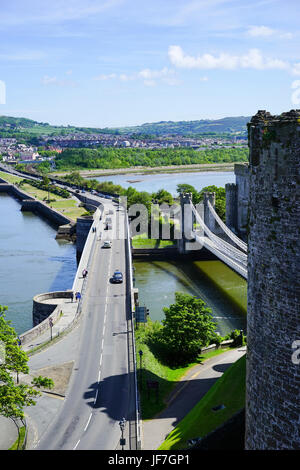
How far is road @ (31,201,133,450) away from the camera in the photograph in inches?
562

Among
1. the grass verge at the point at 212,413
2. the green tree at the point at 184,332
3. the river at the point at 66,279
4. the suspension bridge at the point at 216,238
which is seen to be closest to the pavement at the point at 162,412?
the grass verge at the point at 212,413

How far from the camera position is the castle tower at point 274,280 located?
20.7 ft

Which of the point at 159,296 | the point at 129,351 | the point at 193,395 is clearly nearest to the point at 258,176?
the point at 193,395

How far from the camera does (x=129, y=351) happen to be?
65.7 ft

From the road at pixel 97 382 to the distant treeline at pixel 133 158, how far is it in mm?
120719

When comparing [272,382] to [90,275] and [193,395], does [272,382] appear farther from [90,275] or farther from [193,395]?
[90,275]

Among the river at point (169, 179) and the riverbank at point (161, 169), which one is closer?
the river at point (169, 179)

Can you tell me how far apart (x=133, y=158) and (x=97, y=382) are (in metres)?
150

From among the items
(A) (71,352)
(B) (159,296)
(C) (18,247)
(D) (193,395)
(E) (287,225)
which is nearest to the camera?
(E) (287,225)

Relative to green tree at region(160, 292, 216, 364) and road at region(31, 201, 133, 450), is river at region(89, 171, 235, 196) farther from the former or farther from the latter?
green tree at region(160, 292, 216, 364)

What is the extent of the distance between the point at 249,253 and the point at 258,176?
1018mm

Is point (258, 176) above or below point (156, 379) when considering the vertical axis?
above

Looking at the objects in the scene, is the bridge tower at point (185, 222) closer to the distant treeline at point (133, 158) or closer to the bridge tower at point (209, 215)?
the bridge tower at point (209, 215)

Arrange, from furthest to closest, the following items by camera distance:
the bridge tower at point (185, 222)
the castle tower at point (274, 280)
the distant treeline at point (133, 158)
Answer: the distant treeline at point (133, 158)
the bridge tower at point (185, 222)
the castle tower at point (274, 280)
